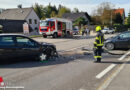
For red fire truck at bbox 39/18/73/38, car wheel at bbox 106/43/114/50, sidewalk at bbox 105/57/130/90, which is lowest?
sidewalk at bbox 105/57/130/90

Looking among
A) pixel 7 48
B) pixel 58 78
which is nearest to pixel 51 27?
pixel 7 48

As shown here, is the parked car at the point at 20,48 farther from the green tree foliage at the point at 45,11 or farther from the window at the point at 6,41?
the green tree foliage at the point at 45,11

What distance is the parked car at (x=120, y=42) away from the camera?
10898 millimetres

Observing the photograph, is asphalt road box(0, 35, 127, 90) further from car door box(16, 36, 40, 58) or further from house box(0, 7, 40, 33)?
house box(0, 7, 40, 33)

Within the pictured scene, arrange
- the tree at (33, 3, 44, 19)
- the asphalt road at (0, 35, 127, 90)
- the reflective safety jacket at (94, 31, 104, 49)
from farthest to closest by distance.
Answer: the tree at (33, 3, 44, 19) < the reflective safety jacket at (94, 31, 104, 49) < the asphalt road at (0, 35, 127, 90)

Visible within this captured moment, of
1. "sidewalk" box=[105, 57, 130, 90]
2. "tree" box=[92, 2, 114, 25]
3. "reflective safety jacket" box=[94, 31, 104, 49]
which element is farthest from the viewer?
"tree" box=[92, 2, 114, 25]

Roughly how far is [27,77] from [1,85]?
3.15 ft

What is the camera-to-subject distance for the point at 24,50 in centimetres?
734

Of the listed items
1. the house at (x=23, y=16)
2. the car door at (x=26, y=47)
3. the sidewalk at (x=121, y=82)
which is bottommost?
the sidewalk at (x=121, y=82)

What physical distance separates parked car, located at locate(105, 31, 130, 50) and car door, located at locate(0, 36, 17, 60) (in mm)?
7181

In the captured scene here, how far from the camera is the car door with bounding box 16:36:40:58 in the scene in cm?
724

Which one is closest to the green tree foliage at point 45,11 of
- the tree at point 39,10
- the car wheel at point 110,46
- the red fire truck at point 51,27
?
the tree at point 39,10

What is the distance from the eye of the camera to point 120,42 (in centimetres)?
1102

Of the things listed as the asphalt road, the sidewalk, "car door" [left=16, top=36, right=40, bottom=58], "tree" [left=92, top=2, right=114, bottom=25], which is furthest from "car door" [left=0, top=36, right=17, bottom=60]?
"tree" [left=92, top=2, right=114, bottom=25]
